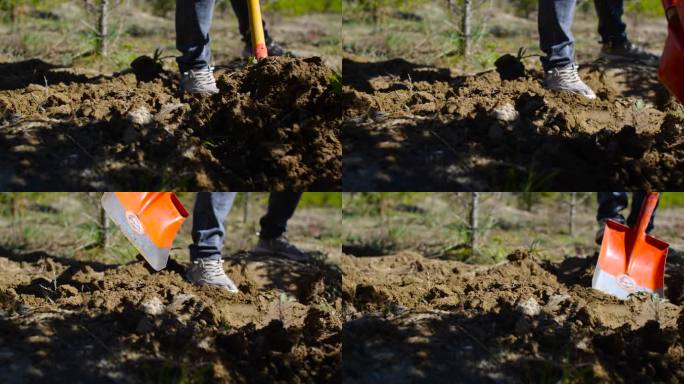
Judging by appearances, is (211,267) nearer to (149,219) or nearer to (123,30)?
(149,219)

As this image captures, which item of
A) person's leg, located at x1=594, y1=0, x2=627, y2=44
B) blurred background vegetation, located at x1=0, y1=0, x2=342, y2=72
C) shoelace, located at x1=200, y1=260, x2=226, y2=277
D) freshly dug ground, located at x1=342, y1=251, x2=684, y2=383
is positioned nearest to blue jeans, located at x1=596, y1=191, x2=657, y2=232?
freshly dug ground, located at x1=342, y1=251, x2=684, y2=383

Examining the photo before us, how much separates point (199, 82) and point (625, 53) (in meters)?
2.99

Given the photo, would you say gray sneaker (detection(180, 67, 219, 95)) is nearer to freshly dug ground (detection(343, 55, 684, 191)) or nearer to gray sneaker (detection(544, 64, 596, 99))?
freshly dug ground (detection(343, 55, 684, 191))

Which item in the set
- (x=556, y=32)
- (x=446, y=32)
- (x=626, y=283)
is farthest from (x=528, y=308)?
(x=446, y=32)

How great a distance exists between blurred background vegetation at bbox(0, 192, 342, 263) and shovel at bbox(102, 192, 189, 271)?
45 cm

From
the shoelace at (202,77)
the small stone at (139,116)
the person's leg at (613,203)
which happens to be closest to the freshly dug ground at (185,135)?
the small stone at (139,116)

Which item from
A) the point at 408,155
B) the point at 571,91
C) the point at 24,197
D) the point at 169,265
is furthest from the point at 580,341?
the point at 24,197

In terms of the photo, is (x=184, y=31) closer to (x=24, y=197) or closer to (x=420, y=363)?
(x=420, y=363)

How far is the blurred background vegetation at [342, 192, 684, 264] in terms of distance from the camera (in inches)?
207

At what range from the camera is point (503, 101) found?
4.08m

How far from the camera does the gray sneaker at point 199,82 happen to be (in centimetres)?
413

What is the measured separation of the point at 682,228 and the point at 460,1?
2.56 metres

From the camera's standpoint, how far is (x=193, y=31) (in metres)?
4.12

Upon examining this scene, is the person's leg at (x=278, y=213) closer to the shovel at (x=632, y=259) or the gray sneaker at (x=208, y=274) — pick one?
the gray sneaker at (x=208, y=274)
